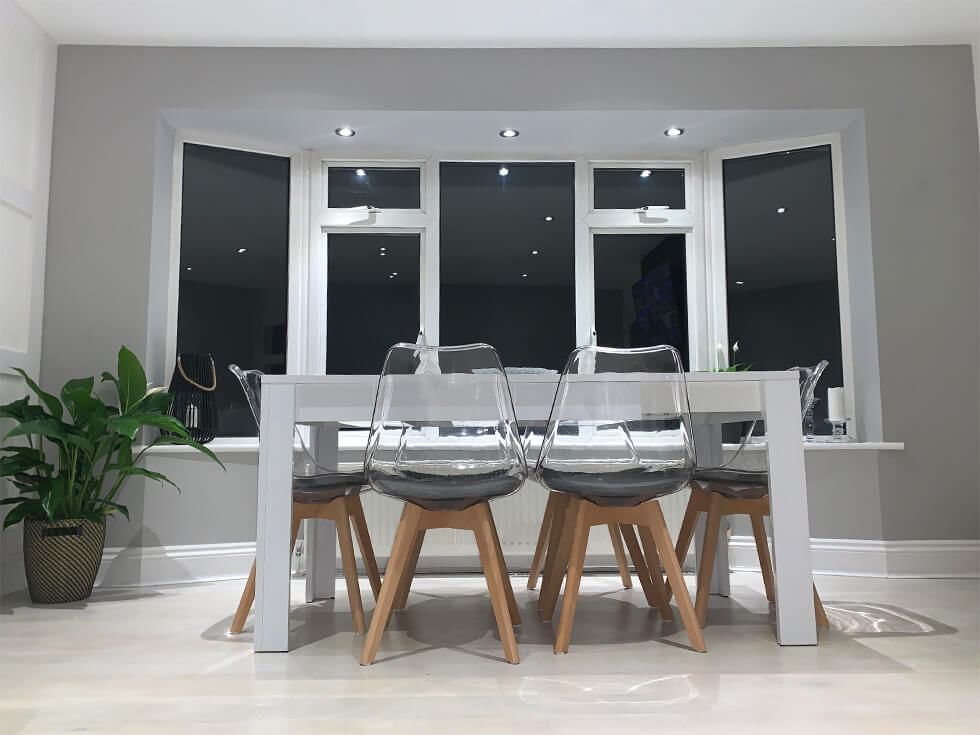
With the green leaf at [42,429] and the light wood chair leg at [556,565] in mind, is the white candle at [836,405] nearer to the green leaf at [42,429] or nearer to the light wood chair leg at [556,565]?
the light wood chair leg at [556,565]

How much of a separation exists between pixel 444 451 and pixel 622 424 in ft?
1.61

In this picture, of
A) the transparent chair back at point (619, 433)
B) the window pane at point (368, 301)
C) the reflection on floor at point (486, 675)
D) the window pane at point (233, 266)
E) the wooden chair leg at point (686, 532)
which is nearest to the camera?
the reflection on floor at point (486, 675)

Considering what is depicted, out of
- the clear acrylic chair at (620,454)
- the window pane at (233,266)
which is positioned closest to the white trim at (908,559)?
the clear acrylic chair at (620,454)

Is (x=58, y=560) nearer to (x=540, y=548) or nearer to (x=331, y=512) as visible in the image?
(x=331, y=512)

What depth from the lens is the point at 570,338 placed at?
3846mm

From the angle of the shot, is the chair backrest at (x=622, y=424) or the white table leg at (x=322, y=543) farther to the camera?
the white table leg at (x=322, y=543)

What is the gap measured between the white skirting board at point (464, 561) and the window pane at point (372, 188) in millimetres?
1783

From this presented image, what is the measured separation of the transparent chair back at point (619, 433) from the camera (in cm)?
195

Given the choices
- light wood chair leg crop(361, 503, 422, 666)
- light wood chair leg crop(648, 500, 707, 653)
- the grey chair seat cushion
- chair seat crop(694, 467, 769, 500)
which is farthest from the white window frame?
light wood chair leg crop(361, 503, 422, 666)

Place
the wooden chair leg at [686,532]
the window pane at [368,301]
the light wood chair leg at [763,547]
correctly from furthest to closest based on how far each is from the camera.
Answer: the window pane at [368,301] → the wooden chair leg at [686,532] → the light wood chair leg at [763,547]

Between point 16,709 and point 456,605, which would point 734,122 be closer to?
point 456,605

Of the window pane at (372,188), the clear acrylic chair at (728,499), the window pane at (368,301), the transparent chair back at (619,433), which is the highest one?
the window pane at (372,188)

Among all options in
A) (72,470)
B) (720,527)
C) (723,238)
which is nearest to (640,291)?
(723,238)

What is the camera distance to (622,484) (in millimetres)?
1919
